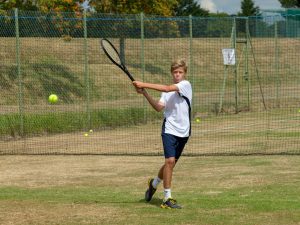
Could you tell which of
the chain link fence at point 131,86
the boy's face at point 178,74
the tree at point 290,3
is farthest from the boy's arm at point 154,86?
the tree at point 290,3

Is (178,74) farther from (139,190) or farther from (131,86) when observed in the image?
(131,86)

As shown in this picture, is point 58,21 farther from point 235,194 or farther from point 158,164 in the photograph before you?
point 235,194

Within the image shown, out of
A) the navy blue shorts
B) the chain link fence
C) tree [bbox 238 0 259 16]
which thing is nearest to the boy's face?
the navy blue shorts

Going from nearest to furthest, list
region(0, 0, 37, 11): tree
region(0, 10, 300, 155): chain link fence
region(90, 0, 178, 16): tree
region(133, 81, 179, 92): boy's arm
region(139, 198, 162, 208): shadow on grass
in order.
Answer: region(133, 81, 179, 92): boy's arm < region(139, 198, 162, 208): shadow on grass < region(0, 10, 300, 155): chain link fence < region(0, 0, 37, 11): tree < region(90, 0, 178, 16): tree

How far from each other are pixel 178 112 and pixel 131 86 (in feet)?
39.0

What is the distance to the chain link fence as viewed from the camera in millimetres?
15250

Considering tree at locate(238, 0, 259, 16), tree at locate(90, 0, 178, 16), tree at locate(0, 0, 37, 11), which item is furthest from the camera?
tree at locate(238, 0, 259, 16)

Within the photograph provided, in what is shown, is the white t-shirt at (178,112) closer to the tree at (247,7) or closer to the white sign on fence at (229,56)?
the white sign on fence at (229,56)

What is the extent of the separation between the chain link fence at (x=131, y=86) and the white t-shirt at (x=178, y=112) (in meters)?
5.07

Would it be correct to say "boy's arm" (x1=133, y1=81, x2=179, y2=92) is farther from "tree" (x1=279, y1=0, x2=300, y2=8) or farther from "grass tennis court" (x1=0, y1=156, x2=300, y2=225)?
"tree" (x1=279, y1=0, x2=300, y2=8)

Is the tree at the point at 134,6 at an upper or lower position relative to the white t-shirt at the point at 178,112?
upper

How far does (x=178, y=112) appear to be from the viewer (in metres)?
Result: 7.91

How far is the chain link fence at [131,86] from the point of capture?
15.2 meters

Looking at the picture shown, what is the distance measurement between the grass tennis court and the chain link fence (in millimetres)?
1345
